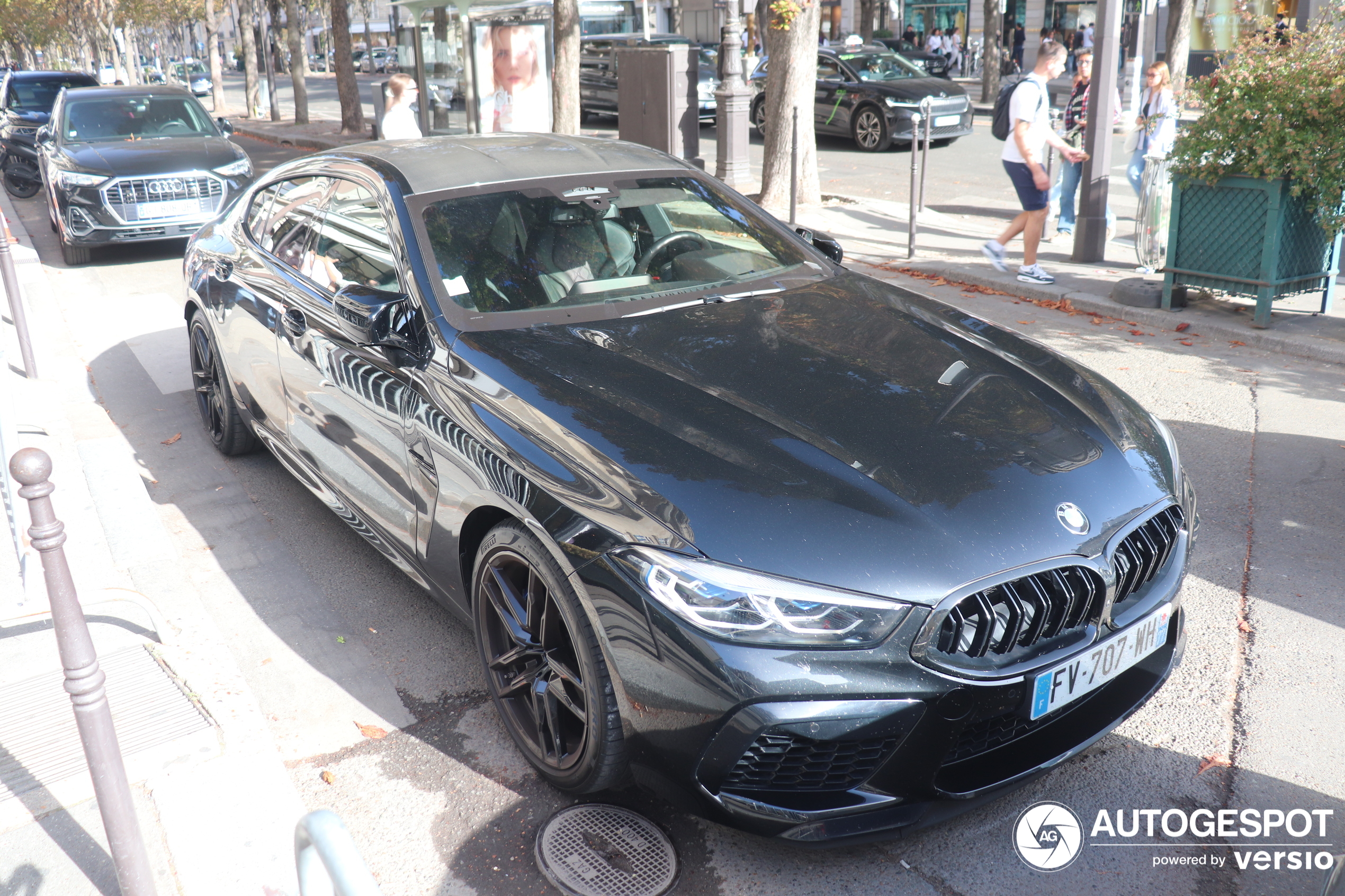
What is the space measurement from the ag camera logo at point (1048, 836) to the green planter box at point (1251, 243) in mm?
5600

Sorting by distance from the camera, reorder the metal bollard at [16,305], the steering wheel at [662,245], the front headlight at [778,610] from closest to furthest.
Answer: the front headlight at [778,610]
the steering wheel at [662,245]
the metal bollard at [16,305]

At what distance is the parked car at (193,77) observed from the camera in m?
52.3

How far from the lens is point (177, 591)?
13.9 feet

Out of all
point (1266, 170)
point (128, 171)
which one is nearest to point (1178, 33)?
point (1266, 170)

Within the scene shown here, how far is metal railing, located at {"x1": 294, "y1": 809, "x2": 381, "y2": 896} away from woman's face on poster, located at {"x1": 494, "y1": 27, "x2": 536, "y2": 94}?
16334 millimetres

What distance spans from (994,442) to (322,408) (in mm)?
2467

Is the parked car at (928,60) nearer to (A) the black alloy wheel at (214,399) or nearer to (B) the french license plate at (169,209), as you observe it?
(B) the french license plate at (169,209)

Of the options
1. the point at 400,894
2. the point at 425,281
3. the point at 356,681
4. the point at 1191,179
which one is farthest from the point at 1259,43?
the point at 400,894

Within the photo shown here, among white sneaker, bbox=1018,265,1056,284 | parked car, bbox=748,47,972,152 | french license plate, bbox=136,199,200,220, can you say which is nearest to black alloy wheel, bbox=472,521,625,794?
white sneaker, bbox=1018,265,1056,284

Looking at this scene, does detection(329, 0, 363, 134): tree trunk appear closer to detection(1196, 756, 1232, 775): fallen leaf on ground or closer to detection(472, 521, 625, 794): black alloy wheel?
detection(472, 521, 625, 794): black alloy wheel

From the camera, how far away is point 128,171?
10883 millimetres

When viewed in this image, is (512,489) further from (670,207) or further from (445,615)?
(670,207)

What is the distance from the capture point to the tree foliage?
267 inches

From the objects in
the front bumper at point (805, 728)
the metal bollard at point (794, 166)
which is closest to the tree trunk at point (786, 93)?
the metal bollard at point (794, 166)
